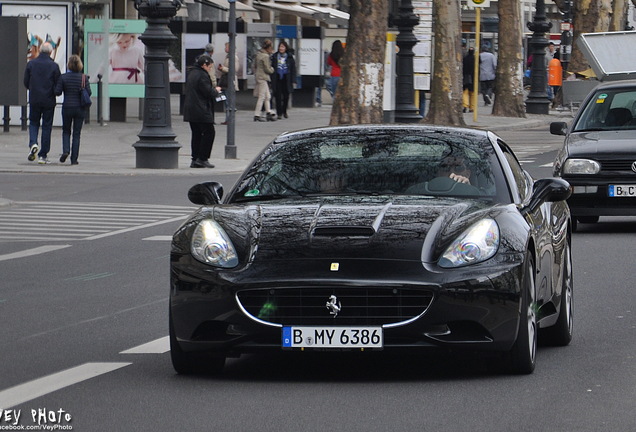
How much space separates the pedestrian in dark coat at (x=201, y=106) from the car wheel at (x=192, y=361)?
1530 centimetres

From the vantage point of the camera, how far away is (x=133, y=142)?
27.6m

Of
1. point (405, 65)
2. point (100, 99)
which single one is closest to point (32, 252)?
point (100, 99)

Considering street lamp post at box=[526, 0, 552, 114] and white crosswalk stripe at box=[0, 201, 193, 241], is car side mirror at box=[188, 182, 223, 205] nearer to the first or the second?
white crosswalk stripe at box=[0, 201, 193, 241]

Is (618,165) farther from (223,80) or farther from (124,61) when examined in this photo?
(223,80)

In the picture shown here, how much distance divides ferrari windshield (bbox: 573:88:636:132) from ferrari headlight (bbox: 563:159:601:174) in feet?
2.74

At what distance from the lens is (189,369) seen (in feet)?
21.9

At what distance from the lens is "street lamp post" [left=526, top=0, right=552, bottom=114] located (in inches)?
1721

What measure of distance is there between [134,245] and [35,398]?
7.14 m

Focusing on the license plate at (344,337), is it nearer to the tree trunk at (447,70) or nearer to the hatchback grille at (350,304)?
the hatchback grille at (350,304)

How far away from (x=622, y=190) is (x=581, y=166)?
0.47 metres

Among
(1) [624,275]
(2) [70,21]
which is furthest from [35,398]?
(2) [70,21]

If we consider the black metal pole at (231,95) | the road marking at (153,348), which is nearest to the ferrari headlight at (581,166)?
the road marking at (153,348)

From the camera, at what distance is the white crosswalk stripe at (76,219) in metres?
14.2

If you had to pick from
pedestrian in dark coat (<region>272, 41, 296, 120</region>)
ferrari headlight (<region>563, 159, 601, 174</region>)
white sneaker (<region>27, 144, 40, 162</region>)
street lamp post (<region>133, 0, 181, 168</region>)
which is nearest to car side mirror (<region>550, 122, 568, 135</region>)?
ferrari headlight (<region>563, 159, 601, 174</region>)
